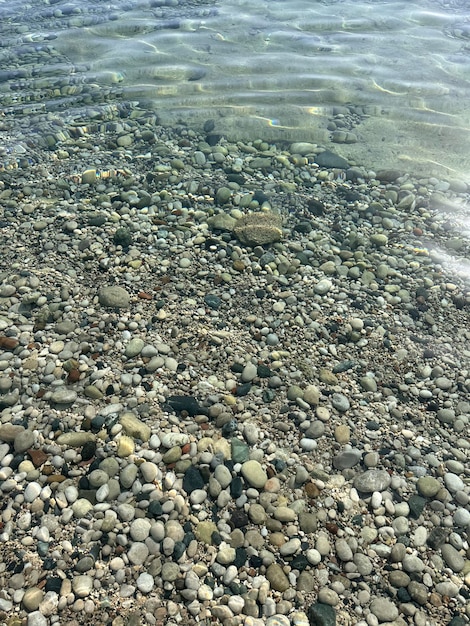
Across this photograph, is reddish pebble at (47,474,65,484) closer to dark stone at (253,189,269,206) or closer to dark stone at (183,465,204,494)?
dark stone at (183,465,204,494)

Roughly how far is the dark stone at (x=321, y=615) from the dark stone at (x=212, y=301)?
7.75 feet

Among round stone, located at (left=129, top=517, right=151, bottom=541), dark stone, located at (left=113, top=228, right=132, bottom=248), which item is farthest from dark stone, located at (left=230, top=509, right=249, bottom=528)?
dark stone, located at (left=113, top=228, right=132, bottom=248)

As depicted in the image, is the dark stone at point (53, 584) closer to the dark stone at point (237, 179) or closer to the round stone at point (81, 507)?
the round stone at point (81, 507)

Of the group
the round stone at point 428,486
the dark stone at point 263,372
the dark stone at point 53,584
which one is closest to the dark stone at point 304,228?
the dark stone at point 263,372

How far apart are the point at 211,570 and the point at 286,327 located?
6.51 ft

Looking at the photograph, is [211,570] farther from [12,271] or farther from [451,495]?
[12,271]

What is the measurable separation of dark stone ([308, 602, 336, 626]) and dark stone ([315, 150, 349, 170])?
15.9 ft

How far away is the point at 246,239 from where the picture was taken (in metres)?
4.68

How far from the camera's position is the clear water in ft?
21.9

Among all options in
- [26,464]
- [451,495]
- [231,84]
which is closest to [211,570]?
[26,464]

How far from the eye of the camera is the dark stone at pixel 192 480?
2.90 meters

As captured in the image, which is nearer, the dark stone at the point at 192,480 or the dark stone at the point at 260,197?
the dark stone at the point at 192,480

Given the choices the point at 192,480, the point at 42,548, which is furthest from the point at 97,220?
the point at 42,548

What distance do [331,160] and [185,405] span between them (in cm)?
400
